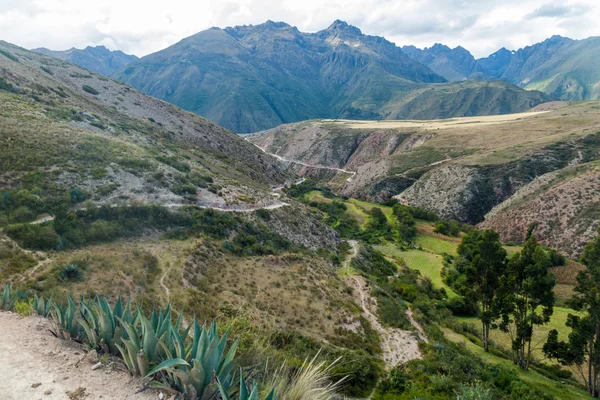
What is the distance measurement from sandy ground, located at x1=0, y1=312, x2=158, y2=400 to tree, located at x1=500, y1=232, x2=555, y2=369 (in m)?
20.2

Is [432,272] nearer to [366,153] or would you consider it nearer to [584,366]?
[584,366]

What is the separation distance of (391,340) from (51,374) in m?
19.4

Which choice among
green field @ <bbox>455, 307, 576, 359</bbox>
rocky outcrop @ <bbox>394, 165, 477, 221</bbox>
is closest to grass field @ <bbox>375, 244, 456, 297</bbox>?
green field @ <bbox>455, 307, 576, 359</bbox>

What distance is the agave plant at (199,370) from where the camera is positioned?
4457 mm

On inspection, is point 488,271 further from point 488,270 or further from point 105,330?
point 105,330

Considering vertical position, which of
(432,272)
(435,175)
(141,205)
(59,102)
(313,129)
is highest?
(313,129)

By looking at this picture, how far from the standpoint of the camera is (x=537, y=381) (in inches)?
720

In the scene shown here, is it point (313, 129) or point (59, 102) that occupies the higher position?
point (313, 129)

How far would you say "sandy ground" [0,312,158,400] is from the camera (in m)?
5.01

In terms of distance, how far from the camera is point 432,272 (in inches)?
1647

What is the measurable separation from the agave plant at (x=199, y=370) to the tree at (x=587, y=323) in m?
19.0

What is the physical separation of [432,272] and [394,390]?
31051 millimetres

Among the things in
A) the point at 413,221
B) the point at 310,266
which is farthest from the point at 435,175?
the point at 310,266

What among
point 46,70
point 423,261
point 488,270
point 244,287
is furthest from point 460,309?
point 46,70
